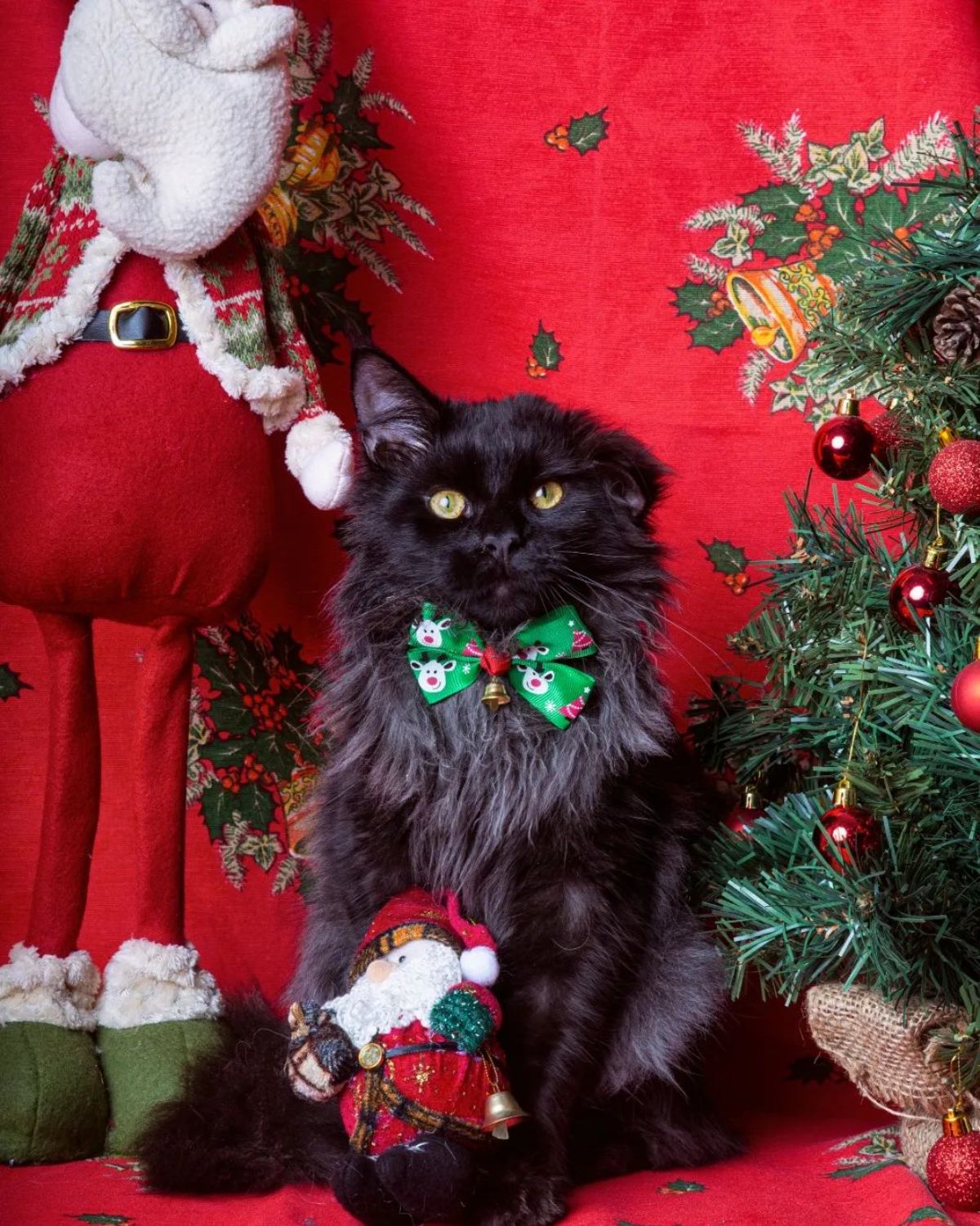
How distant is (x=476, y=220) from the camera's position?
67.8 inches

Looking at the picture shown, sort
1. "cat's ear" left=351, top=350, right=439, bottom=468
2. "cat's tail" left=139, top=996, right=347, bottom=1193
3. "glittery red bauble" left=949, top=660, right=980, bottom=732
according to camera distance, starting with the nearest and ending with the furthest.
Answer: "glittery red bauble" left=949, top=660, right=980, bottom=732
"cat's tail" left=139, top=996, right=347, bottom=1193
"cat's ear" left=351, top=350, right=439, bottom=468

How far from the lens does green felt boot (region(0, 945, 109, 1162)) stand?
49.2 inches

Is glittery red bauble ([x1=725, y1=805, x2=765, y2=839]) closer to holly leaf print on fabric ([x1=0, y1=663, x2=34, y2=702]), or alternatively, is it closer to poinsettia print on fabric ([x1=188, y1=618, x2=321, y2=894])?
poinsettia print on fabric ([x1=188, y1=618, x2=321, y2=894])

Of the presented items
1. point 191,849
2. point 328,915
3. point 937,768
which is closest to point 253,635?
point 191,849

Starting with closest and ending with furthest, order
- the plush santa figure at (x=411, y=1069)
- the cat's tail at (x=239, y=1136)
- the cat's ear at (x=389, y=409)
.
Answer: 1. the plush santa figure at (x=411, y=1069)
2. the cat's tail at (x=239, y=1136)
3. the cat's ear at (x=389, y=409)

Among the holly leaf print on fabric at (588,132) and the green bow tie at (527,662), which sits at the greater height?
the holly leaf print on fabric at (588,132)

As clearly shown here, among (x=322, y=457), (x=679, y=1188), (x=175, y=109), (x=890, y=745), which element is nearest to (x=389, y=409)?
(x=322, y=457)

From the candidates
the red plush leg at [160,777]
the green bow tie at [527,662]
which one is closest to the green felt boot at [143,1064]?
the red plush leg at [160,777]

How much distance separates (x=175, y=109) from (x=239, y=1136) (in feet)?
3.16

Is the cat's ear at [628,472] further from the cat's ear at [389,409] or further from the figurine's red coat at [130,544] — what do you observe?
the figurine's red coat at [130,544]

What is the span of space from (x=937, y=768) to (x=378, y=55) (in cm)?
113

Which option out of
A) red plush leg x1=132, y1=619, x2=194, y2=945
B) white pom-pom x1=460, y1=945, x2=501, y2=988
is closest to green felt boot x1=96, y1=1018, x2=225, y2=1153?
red plush leg x1=132, y1=619, x2=194, y2=945

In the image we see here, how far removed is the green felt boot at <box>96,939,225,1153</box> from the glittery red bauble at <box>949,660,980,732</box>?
32.2 inches

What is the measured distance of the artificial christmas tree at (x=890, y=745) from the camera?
1.10m
